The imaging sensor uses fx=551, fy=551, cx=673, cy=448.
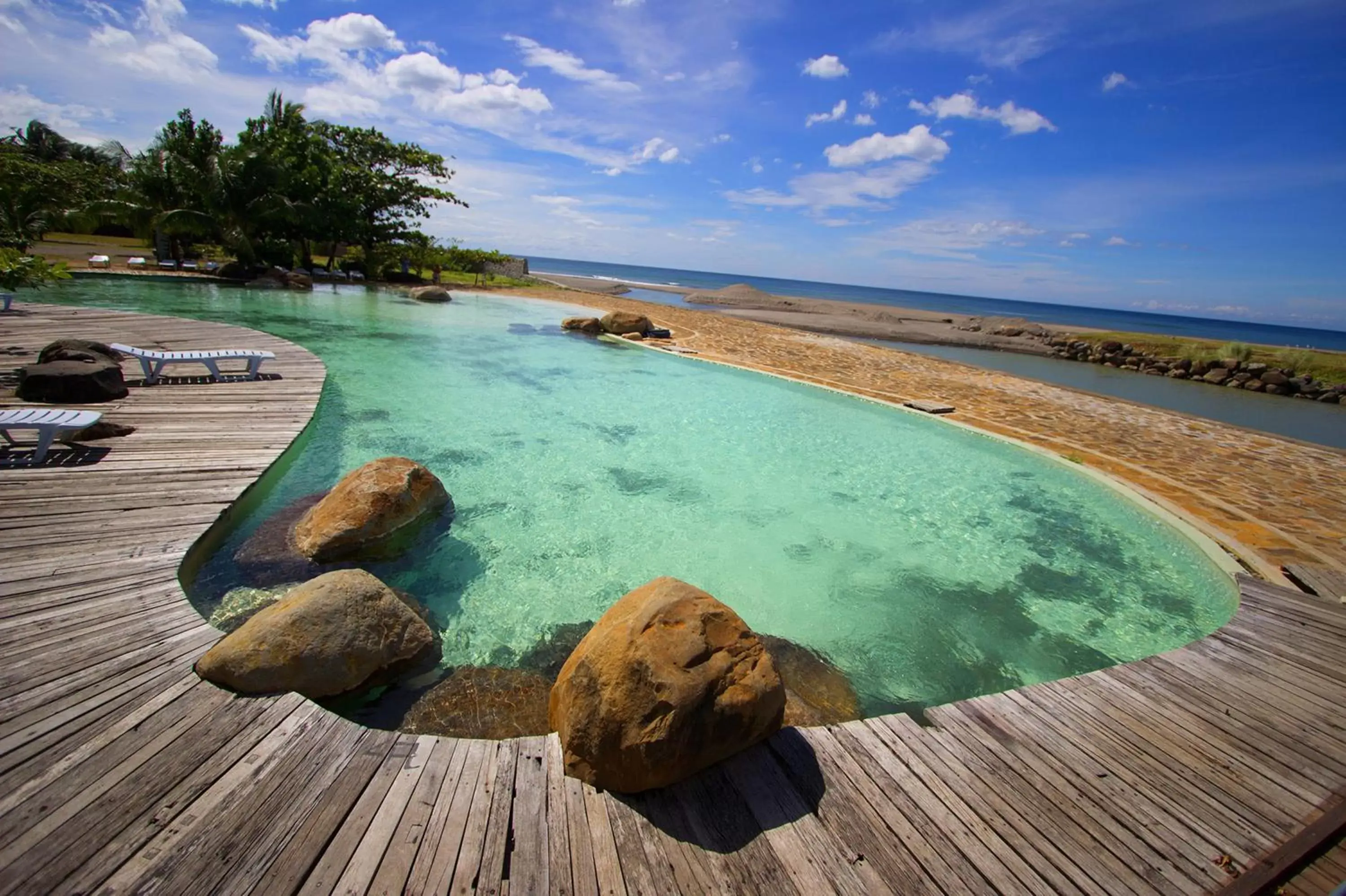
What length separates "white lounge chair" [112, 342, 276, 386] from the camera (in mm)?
8766

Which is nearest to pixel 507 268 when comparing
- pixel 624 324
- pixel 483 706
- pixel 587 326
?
pixel 587 326

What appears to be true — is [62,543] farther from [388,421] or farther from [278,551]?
[388,421]

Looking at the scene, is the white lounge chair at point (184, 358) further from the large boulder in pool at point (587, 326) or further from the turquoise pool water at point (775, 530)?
the large boulder in pool at point (587, 326)

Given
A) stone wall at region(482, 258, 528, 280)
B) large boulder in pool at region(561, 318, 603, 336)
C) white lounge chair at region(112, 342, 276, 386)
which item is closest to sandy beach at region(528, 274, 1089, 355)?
stone wall at region(482, 258, 528, 280)

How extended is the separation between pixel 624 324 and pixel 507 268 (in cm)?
2166

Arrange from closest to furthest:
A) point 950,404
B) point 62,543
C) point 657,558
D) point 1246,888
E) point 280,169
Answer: point 1246,888 < point 62,543 < point 657,558 < point 950,404 < point 280,169

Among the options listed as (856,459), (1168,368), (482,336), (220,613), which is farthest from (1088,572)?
(1168,368)

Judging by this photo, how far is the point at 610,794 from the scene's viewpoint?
2.78 meters

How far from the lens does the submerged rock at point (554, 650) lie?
14.7 feet

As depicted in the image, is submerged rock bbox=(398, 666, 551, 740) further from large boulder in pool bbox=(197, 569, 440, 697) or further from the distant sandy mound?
the distant sandy mound

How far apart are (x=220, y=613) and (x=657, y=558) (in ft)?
13.3

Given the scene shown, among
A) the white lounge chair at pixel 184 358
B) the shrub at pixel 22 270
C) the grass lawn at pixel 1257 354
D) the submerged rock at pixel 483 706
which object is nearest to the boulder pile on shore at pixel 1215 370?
the grass lawn at pixel 1257 354

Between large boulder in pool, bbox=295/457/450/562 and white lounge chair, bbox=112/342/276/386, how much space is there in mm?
5208

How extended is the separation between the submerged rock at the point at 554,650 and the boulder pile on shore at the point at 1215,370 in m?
31.6
